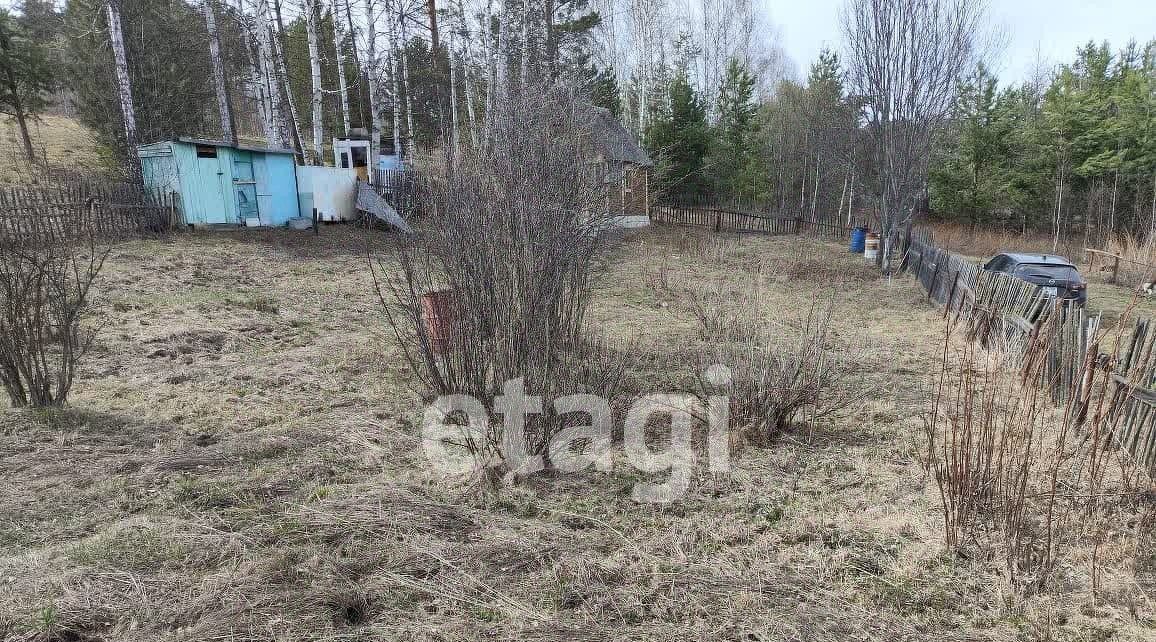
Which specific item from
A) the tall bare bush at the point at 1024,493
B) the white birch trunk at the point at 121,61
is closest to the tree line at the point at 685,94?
the white birch trunk at the point at 121,61

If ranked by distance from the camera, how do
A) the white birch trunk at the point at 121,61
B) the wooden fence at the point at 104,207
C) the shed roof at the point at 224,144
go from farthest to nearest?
1. the white birch trunk at the point at 121,61
2. the shed roof at the point at 224,144
3. the wooden fence at the point at 104,207

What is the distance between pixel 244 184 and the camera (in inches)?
479

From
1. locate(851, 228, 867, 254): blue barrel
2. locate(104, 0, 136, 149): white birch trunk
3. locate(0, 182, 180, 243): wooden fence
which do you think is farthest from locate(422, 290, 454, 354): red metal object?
locate(851, 228, 867, 254): blue barrel

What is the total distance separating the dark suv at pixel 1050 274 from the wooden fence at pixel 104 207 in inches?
538

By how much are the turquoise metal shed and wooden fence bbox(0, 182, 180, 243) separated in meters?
0.30

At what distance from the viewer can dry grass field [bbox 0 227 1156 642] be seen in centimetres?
233

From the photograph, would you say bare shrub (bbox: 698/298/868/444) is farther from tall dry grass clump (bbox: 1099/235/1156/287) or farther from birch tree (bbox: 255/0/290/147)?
tall dry grass clump (bbox: 1099/235/1156/287)

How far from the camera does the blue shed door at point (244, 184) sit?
11984 mm

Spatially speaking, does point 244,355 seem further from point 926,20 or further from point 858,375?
point 926,20

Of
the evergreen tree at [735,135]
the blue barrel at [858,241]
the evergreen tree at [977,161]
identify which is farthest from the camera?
the evergreen tree at [735,135]

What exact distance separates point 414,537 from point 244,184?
11555 mm

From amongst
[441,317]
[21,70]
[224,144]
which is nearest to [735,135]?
[224,144]

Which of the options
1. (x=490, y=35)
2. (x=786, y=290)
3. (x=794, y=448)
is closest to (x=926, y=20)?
(x=786, y=290)

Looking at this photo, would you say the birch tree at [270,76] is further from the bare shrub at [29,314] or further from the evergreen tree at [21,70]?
the bare shrub at [29,314]
